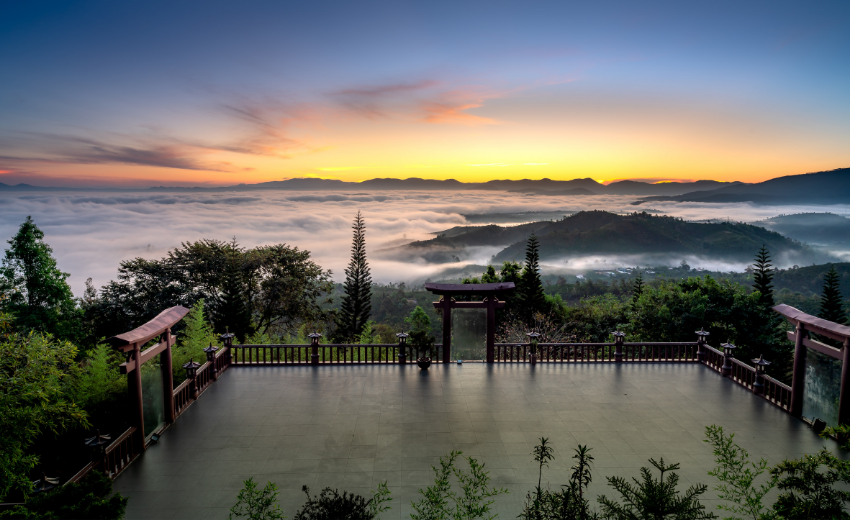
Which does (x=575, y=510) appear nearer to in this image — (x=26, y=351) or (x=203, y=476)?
(x=203, y=476)

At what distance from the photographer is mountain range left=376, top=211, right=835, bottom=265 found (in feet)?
202

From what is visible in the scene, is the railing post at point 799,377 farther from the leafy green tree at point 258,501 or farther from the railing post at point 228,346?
the railing post at point 228,346

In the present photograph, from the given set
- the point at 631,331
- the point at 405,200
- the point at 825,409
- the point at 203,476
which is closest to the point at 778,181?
the point at 405,200

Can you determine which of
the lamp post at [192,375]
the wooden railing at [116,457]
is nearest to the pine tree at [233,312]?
the lamp post at [192,375]

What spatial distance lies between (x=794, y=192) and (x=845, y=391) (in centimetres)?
11662

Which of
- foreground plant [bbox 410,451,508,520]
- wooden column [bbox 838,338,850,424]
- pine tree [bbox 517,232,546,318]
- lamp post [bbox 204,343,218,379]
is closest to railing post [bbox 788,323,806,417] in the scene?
wooden column [bbox 838,338,850,424]

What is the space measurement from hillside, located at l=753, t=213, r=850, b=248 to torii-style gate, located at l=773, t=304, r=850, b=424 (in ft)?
248

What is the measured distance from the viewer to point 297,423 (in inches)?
275

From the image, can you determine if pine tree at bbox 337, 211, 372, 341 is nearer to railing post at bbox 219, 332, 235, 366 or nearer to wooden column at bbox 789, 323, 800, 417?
railing post at bbox 219, 332, 235, 366

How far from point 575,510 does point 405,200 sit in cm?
14041

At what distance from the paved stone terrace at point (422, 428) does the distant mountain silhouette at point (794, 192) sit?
95192mm

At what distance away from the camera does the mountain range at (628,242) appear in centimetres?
6156

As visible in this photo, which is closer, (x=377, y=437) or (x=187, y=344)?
(x=377, y=437)

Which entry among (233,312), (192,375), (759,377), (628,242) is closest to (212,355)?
(192,375)
